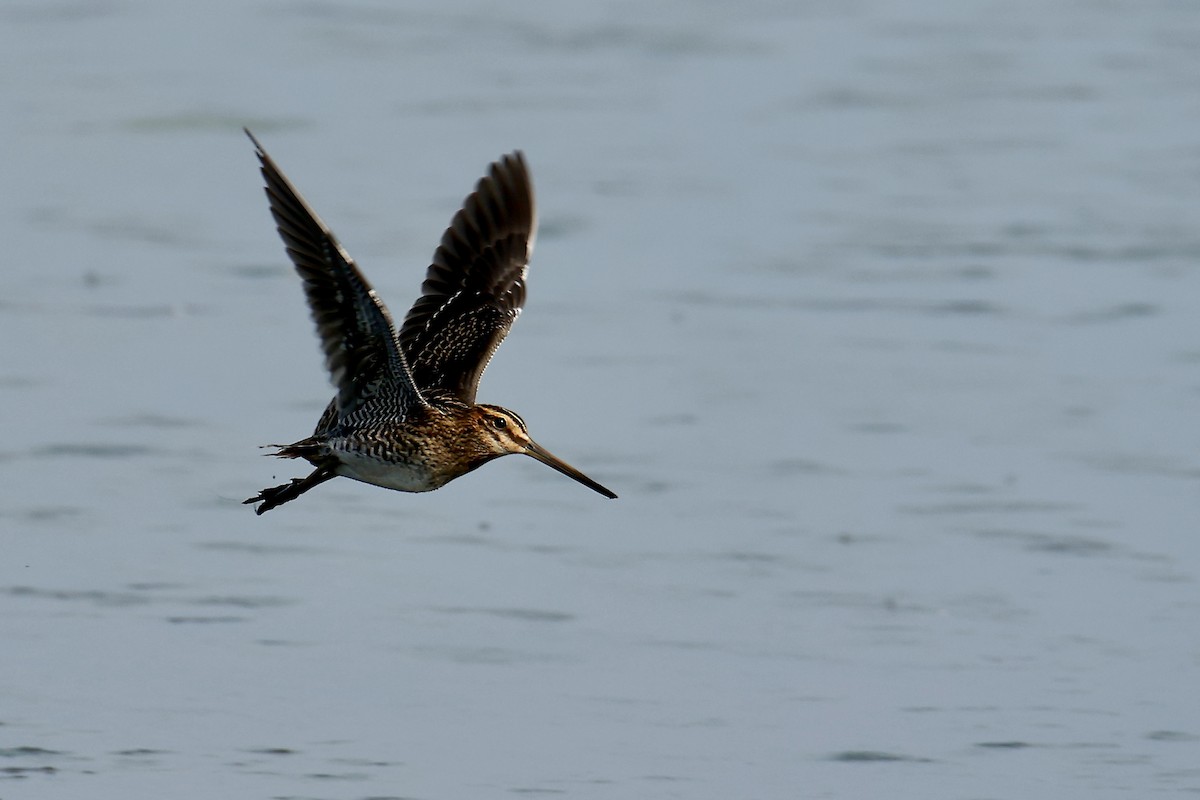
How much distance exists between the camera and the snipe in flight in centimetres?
670

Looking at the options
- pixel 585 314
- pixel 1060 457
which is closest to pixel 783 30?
pixel 585 314

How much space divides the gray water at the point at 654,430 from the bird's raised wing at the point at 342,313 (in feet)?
2.97

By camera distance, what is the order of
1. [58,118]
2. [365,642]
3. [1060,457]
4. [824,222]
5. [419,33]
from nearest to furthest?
[365,642] < [1060,457] < [824,222] < [58,118] < [419,33]

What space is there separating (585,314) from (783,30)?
6251 mm

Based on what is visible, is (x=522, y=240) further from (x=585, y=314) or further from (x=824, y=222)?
(x=824, y=222)

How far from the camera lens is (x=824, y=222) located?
39.4 ft

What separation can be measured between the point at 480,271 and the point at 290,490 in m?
1.17

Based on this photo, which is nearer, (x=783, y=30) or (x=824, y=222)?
(x=824, y=222)

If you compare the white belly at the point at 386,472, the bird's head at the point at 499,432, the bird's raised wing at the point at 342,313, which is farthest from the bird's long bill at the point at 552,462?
the bird's raised wing at the point at 342,313

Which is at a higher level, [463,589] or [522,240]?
[522,240]

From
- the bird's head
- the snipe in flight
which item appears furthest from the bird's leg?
the bird's head

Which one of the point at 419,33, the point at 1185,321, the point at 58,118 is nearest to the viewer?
the point at 1185,321

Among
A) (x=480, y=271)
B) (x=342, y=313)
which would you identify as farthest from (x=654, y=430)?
(x=342, y=313)

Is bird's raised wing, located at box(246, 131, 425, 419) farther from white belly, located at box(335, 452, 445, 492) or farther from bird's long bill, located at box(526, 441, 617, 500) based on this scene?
bird's long bill, located at box(526, 441, 617, 500)
